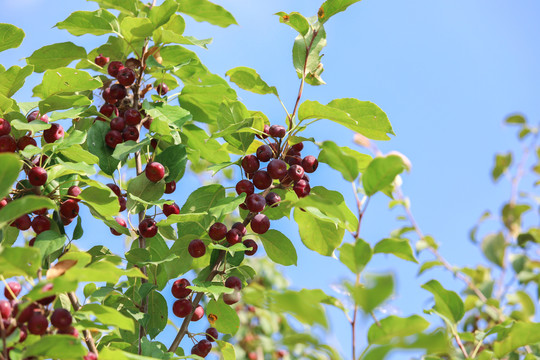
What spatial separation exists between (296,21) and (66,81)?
70 cm

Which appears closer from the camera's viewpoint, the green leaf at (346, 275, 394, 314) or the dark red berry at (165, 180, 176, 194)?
the green leaf at (346, 275, 394, 314)

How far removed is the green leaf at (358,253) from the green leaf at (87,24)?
1101 millimetres

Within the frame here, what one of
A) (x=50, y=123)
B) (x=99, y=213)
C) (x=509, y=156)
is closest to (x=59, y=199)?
(x=99, y=213)

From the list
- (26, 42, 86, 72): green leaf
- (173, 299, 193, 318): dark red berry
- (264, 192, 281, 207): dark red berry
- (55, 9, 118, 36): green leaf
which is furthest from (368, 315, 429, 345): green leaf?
(26, 42, 86, 72): green leaf

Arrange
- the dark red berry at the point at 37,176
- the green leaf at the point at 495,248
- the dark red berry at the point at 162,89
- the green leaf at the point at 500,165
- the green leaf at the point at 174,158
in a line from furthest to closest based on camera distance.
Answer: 1. the green leaf at the point at 500,165
2. the green leaf at the point at 495,248
3. the dark red berry at the point at 162,89
4. the green leaf at the point at 174,158
5. the dark red berry at the point at 37,176

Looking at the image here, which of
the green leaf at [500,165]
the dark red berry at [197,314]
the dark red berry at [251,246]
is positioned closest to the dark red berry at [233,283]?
the dark red berry at [251,246]

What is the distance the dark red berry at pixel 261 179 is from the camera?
1.42m

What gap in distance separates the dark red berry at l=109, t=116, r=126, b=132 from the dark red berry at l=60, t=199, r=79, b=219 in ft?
0.85

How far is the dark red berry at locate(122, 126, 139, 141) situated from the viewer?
1.50 m

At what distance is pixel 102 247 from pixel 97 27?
69cm

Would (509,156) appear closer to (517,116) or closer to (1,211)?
(517,116)

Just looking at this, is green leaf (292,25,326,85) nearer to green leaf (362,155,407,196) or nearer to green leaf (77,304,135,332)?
green leaf (362,155,407,196)

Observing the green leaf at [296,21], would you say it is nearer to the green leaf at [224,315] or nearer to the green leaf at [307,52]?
the green leaf at [307,52]

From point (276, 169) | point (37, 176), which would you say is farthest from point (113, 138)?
point (276, 169)
